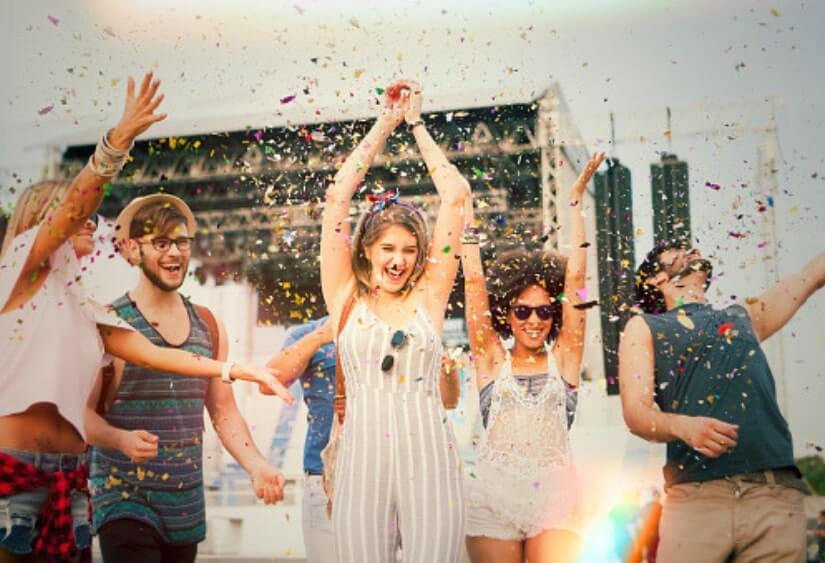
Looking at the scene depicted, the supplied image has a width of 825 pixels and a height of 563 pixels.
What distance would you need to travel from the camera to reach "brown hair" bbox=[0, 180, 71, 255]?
100 inches

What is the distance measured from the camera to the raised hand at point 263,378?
7.67ft

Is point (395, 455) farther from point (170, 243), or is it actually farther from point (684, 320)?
point (170, 243)

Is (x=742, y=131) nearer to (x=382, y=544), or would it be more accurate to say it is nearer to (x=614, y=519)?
(x=614, y=519)

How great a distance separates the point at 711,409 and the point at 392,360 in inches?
28.6

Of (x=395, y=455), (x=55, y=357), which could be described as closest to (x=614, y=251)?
(x=395, y=455)

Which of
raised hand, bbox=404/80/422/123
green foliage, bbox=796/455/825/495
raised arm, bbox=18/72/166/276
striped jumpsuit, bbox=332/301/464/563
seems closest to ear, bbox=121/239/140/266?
raised arm, bbox=18/72/166/276

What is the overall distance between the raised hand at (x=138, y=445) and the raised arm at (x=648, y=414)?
1.15 m

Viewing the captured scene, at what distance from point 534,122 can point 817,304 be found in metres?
0.79

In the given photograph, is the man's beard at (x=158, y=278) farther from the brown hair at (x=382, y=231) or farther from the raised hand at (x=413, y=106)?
the raised hand at (x=413, y=106)

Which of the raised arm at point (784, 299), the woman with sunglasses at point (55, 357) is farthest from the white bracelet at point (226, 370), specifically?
the raised arm at point (784, 299)

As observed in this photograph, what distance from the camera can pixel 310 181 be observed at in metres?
2.55

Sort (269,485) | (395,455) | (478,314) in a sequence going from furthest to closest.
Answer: (269,485) < (478,314) < (395,455)

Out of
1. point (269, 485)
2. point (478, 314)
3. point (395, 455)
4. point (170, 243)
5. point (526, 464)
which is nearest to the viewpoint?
point (395, 455)

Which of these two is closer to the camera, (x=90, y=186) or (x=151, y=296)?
(x=90, y=186)
